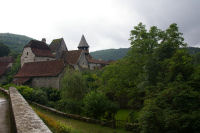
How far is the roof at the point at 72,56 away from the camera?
45.6m

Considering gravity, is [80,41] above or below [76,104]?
above

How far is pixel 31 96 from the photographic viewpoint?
2547cm

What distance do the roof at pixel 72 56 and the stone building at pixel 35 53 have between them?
3.82m

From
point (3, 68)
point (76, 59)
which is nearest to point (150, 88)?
point (76, 59)

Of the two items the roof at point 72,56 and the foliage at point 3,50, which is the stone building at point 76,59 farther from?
the foliage at point 3,50

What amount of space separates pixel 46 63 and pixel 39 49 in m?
9.78

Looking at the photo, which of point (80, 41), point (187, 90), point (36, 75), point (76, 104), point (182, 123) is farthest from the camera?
point (80, 41)

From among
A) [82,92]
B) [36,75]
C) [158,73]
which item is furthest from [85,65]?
[158,73]

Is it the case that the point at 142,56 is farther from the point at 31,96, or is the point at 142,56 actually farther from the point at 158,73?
the point at 31,96

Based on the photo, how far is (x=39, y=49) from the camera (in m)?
46.5

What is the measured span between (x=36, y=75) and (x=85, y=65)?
52.7 feet

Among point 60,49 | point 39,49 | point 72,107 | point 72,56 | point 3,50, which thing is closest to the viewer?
point 72,107

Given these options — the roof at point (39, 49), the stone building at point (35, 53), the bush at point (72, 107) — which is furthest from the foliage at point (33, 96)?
the roof at point (39, 49)

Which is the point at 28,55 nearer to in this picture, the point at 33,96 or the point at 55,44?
the point at 55,44
